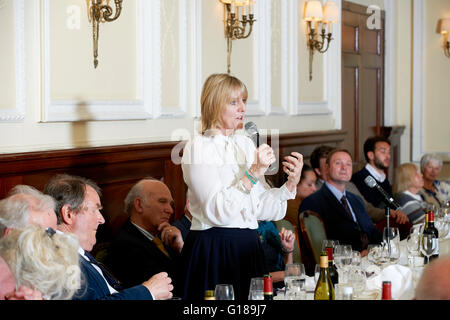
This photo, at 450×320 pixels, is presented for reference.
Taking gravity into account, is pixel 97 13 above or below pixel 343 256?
above

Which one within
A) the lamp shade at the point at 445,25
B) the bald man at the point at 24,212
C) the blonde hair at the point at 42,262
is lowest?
the blonde hair at the point at 42,262

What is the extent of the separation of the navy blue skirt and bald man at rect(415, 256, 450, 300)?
1.47m

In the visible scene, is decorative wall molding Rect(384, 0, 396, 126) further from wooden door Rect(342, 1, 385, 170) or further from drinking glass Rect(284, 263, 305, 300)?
drinking glass Rect(284, 263, 305, 300)

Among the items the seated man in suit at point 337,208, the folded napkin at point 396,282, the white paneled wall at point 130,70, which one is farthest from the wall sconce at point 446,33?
the folded napkin at point 396,282

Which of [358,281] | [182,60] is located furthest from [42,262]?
[182,60]

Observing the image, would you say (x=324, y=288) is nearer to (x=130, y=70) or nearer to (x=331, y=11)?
(x=130, y=70)

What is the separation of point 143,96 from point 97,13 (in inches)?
23.0

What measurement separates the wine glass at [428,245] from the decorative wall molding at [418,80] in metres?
4.73

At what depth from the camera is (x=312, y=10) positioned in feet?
18.4

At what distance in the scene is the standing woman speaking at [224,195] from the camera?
9.02 ft

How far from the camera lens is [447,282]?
4.45 ft

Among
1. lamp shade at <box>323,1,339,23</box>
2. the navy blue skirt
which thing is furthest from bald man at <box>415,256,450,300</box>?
lamp shade at <box>323,1,339,23</box>

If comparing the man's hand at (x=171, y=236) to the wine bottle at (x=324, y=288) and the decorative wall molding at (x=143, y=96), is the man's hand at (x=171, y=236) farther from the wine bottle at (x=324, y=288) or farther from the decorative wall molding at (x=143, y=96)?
the wine bottle at (x=324, y=288)
